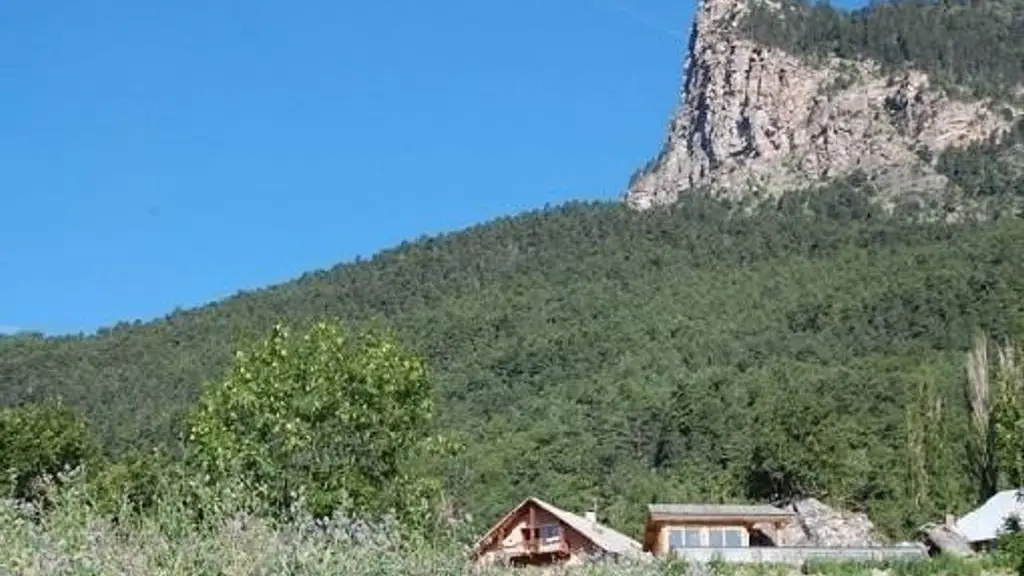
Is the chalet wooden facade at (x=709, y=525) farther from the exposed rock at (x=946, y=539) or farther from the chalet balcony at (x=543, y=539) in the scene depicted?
the exposed rock at (x=946, y=539)

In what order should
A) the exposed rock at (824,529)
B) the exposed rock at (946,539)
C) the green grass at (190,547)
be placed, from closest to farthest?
→ 1. the green grass at (190,547)
2. the exposed rock at (946,539)
3. the exposed rock at (824,529)

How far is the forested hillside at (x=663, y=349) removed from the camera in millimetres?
58500

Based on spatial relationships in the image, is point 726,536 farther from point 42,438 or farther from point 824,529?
point 42,438

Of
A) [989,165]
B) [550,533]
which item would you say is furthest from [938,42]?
[550,533]

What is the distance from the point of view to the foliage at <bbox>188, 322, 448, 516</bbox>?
22172mm

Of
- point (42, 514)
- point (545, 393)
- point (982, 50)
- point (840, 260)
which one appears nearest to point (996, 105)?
point (982, 50)

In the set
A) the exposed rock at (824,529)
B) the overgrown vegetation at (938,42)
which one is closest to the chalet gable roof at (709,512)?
the exposed rock at (824,529)

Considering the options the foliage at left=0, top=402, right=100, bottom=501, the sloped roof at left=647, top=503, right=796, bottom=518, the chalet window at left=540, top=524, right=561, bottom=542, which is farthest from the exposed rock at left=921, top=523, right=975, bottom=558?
the foliage at left=0, top=402, right=100, bottom=501

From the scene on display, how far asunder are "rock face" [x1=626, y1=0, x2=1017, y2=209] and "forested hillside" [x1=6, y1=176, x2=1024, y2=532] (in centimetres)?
1173

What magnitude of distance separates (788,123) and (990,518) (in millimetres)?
93687

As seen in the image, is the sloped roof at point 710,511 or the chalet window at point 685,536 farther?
the sloped roof at point 710,511

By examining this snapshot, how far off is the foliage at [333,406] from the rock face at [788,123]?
268ft

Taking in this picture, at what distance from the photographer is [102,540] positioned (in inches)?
210

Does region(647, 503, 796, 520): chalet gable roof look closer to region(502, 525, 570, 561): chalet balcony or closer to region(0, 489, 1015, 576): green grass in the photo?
region(502, 525, 570, 561): chalet balcony
